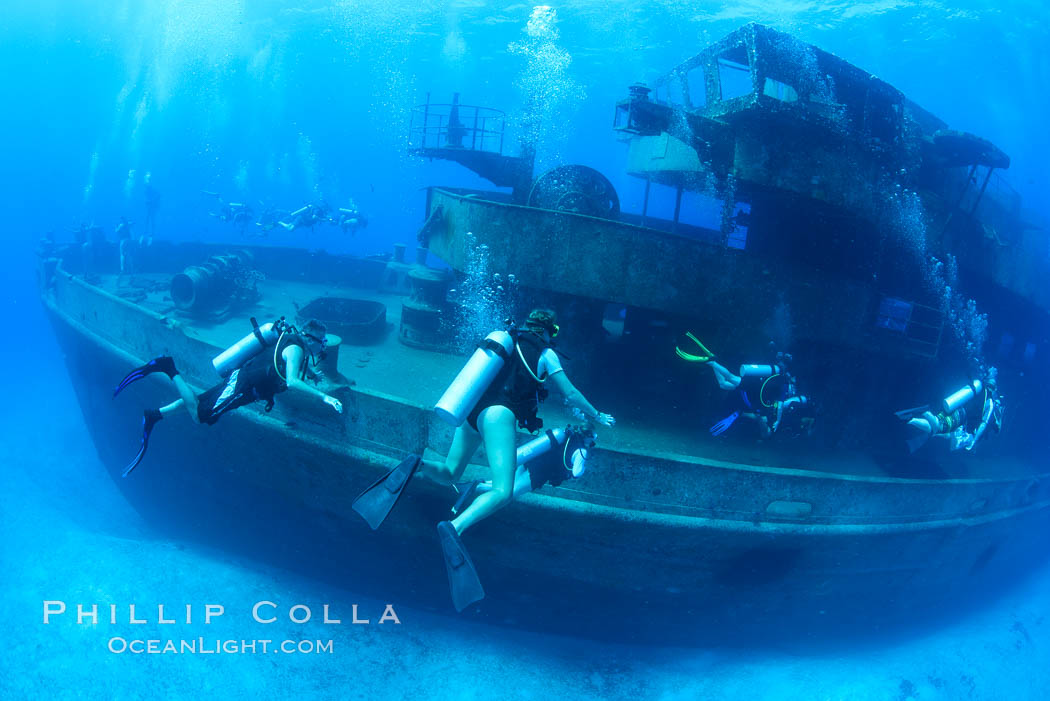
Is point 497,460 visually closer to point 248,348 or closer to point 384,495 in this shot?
point 384,495

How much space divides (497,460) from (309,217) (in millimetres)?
17744

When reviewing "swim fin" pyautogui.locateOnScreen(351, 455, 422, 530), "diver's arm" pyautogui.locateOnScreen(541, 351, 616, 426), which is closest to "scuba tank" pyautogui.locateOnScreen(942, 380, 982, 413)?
"diver's arm" pyautogui.locateOnScreen(541, 351, 616, 426)

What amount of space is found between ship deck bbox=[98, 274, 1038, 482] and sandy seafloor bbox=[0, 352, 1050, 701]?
10.4 feet

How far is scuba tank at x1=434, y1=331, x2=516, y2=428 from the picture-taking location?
3.76 m

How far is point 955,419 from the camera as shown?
7.55m

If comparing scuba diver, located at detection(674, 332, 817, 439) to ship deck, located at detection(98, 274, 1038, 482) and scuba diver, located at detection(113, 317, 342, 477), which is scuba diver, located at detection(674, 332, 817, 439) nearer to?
ship deck, located at detection(98, 274, 1038, 482)

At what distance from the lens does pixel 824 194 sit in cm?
754

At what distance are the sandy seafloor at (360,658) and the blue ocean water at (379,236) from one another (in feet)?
0.10

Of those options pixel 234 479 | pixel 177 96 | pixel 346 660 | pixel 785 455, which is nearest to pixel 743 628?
pixel 785 455

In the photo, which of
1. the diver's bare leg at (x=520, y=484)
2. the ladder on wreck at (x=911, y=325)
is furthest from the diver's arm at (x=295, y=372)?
the ladder on wreck at (x=911, y=325)

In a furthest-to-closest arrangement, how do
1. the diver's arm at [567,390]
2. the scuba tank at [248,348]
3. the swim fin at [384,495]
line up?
the scuba tank at [248,348] < the swim fin at [384,495] < the diver's arm at [567,390]

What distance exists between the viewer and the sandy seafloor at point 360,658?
7.10 m

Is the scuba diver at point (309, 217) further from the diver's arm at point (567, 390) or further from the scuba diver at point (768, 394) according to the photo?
the diver's arm at point (567, 390)

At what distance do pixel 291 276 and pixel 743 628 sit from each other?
50.9ft
